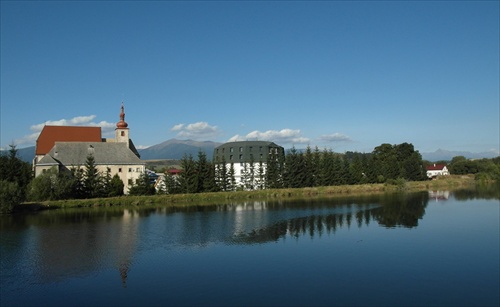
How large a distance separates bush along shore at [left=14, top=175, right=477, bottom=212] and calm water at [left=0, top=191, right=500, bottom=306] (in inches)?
381

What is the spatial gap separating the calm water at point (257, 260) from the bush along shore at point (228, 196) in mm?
9665

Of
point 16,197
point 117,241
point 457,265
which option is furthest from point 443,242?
point 16,197

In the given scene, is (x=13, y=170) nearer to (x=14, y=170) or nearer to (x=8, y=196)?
(x=14, y=170)

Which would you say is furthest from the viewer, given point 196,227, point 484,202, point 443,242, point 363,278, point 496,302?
point 484,202

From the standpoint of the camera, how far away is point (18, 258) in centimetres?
2128

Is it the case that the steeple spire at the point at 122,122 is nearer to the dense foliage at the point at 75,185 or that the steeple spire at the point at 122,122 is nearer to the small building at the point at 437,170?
the dense foliage at the point at 75,185

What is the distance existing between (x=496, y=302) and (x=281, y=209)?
1054 inches

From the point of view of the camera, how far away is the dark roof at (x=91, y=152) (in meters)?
56.2

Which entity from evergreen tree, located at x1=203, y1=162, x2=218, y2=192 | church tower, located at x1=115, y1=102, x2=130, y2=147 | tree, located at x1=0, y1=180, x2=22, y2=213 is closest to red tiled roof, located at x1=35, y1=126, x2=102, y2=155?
church tower, located at x1=115, y1=102, x2=130, y2=147

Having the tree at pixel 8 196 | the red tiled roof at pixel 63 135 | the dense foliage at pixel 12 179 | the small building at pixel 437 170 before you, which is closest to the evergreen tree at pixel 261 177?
the red tiled roof at pixel 63 135

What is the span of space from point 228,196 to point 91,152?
20.9 meters

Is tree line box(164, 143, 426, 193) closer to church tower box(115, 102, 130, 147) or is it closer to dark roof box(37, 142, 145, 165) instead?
dark roof box(37, 142, 145, 165)

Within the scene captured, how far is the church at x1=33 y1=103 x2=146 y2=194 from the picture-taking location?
182 ft

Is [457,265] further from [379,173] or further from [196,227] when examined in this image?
[379,173]
